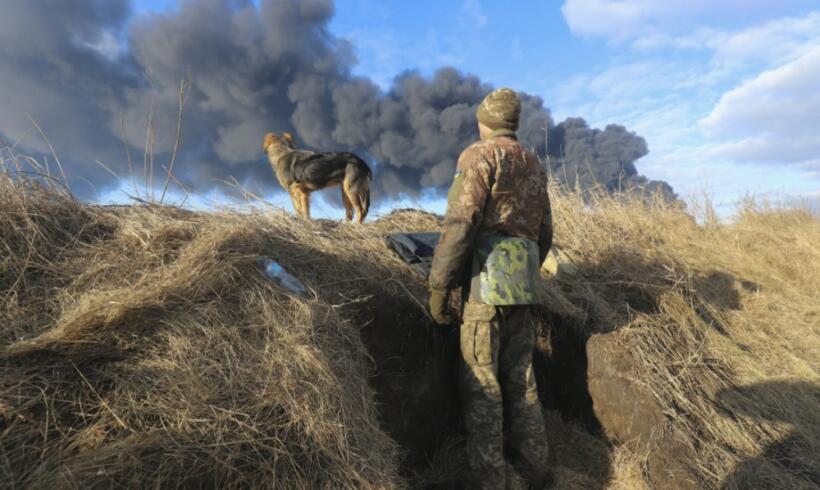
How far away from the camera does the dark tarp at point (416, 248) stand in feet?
12.6

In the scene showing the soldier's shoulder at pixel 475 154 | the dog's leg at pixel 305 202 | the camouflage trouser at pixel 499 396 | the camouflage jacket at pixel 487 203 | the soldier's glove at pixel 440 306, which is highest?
the dog's leg at pixel 305 202

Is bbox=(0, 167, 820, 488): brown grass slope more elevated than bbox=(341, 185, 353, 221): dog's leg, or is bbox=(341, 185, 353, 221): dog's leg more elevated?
bbox=(341, 185, 353, 221): dog's leg

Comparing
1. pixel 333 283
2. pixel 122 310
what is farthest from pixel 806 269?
pixel 122 310

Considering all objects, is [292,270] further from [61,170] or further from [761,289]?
[761,289]

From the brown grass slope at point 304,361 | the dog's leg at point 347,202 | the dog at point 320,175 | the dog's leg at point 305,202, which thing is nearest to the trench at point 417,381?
the brown grass slope at point 304,361

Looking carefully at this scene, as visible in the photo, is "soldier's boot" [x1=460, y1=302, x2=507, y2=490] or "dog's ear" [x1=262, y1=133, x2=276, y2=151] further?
"dog's ear" [x1=262, y1=133, x2=276, y2=151]

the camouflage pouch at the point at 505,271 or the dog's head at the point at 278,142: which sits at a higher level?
the dog's head at the point at 278,142

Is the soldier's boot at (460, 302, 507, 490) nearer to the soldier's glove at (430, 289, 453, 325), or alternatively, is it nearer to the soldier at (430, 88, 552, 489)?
the soldier at (430, 88, 552, 489)

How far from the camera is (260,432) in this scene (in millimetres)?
2113

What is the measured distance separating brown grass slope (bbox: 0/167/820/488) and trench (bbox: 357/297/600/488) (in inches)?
0.6

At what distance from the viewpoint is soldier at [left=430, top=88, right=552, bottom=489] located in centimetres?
301

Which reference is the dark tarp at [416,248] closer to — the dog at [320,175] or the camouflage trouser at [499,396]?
the camouflage trouser at [499,396]

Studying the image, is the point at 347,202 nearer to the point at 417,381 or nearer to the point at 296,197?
the point at 296,197

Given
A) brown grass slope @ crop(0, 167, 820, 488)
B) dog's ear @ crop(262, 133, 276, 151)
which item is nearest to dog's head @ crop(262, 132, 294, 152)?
dog's ear @ crop(262, 133, 276, 151)
